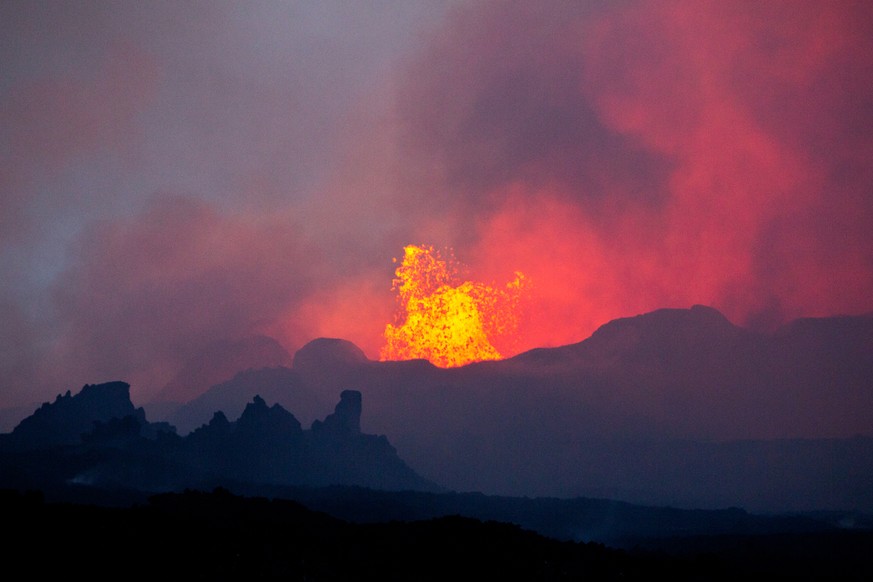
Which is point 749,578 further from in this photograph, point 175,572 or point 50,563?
point 50,563

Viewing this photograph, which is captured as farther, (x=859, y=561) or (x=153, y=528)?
(x=859, y=561)

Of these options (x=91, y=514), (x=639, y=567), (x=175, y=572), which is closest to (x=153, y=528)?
(x=91, y=514)

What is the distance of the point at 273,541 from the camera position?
3369 inches

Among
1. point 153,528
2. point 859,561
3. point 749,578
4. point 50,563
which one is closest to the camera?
point 50,563

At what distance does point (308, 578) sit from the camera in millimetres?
77125

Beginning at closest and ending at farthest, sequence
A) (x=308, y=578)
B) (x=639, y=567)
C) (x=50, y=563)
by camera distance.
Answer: (x=50, y=563)
(x=308, y=578)
(x=639, y=567)

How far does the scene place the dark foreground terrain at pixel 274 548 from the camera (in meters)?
74.1

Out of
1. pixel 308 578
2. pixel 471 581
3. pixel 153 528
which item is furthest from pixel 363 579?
pixel 153 528

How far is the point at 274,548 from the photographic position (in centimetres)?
8262

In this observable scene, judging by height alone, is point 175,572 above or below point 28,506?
below

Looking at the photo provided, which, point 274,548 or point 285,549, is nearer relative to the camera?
point 274,548

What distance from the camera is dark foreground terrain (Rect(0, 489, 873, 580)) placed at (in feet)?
243

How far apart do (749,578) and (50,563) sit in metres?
75.9

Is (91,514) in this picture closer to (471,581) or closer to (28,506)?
(28,506)
